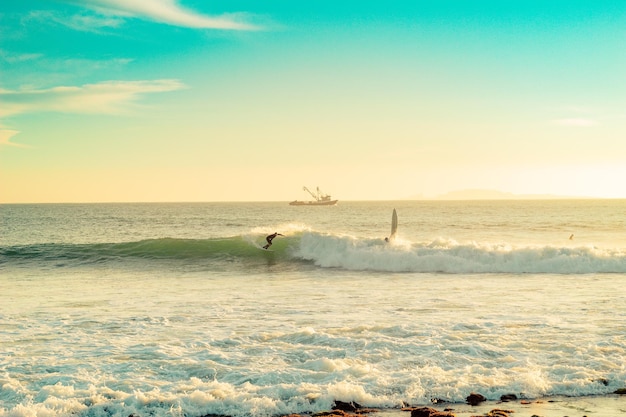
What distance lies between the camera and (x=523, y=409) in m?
7.38

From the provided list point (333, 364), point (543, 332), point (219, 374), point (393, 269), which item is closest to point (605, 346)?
point (543, 332)

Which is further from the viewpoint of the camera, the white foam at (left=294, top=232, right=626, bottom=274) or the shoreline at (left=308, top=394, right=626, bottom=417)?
the white foam at (left=294, top=232, right=626, bottom=274)

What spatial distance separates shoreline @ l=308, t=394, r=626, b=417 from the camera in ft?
23.4

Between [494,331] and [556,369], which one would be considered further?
[494,331]

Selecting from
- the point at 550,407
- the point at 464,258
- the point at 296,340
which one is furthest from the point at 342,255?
the point at 550,407

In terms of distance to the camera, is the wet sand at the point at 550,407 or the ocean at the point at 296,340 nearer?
the wet sand at the point at 550,407

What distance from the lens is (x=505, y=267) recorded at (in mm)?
25766

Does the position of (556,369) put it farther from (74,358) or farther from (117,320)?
(117,320)

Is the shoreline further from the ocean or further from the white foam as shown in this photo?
the white foam

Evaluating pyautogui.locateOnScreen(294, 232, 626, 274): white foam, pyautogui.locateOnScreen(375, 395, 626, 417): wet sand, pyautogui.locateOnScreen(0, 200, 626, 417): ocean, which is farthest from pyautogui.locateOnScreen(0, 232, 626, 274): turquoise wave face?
pyautogui.locateOnScreen(375, 395, 626, 417): wet sand

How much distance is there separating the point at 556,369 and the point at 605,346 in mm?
1953

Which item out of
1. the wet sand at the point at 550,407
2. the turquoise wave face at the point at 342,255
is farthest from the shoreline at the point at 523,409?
the turquoise wave face at the point at 342,255

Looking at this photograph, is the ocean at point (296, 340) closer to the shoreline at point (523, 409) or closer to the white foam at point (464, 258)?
the shoreline at point (523, 409)

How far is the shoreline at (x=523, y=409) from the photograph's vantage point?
714 centimetres
